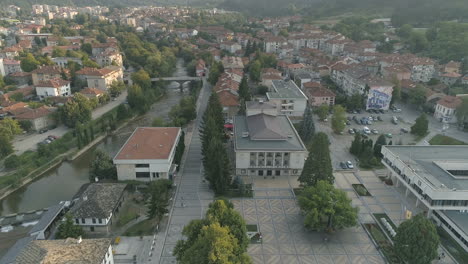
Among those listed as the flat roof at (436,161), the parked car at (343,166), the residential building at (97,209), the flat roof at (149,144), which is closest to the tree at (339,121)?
the parked car at (343,166)

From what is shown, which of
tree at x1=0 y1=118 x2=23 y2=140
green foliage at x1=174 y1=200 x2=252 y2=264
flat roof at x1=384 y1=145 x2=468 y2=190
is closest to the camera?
green foliage at x1=174 y1=200 x2=252 y2=264

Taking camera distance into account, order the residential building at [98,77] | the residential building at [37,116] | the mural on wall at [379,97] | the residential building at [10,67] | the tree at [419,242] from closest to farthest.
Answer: the tree at [419,242] < the residential building at [37,116] < the mural on wall at [379,97] < the residential building at [98,77] < the residential building at [10,67]

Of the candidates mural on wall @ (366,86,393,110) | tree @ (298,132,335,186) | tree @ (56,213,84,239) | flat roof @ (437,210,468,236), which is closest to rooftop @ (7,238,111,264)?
tree @ (56,213,84,239)

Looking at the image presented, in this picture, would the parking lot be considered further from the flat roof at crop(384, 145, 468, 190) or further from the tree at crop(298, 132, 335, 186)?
the tree at crop(298, 132, 335, 186)

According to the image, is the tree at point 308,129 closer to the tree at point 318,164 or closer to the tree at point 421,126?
the tree at point 318,164

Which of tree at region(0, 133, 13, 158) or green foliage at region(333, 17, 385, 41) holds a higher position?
green foliage at region(333, 17, 385, 41)

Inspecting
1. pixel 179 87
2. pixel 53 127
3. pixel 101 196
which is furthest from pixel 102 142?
pixel 179 87

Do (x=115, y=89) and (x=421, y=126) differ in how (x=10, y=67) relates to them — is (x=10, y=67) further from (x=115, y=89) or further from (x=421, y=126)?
(x=421, y=126)
